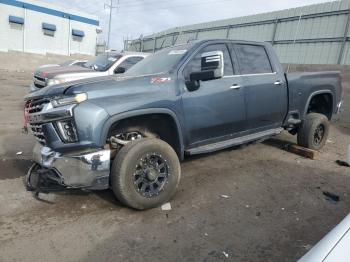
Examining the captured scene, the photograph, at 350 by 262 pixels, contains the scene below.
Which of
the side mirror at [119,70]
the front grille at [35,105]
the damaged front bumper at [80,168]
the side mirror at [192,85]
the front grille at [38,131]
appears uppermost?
the side mirror at [192,85]

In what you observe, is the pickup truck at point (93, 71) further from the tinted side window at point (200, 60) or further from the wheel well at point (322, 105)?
the wheel well at point (322, 105)

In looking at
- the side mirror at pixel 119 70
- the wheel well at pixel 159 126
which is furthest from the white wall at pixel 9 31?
the wheel well at pixel 159 126

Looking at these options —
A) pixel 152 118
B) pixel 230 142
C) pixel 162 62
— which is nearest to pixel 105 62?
pixel 162 62

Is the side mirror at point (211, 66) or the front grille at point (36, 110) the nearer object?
the front grille at point (36, 110)

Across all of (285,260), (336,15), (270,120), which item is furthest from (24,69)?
(285,260)

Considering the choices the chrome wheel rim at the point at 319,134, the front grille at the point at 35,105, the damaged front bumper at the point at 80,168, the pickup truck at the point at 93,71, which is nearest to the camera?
the damaged front bumper at the point at 80,168

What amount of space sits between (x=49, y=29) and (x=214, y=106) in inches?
1571

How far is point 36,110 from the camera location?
404 centimetres

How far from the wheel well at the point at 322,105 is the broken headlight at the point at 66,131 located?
4.97 meters

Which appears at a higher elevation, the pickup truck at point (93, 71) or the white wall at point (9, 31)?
the white wall at point (9, 31)

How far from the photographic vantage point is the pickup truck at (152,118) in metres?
3.73

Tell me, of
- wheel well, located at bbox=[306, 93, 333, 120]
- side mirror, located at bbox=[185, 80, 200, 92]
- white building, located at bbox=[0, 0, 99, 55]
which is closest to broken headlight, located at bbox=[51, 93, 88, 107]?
side mirror, located at bbox=[185, 80, 200, 92]

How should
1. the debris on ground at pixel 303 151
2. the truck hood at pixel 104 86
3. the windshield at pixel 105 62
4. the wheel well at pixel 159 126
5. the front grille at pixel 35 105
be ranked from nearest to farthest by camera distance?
the truck hood at pixel 104 86 < the front grille at pixel 35 105 < the wheel well at pixel 159 126 < the debris on ground at pixel 303 151 < the windshield at pixel 105 62

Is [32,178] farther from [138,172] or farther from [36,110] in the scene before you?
[138,172]
